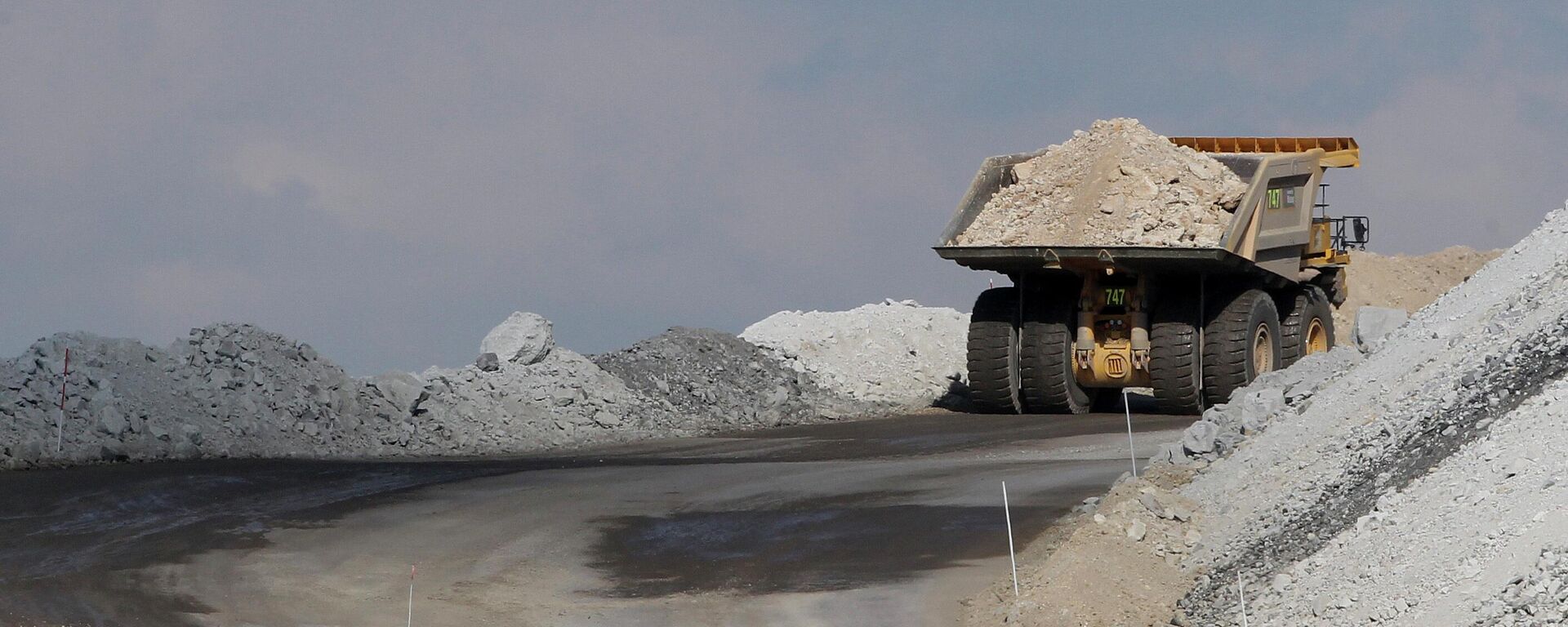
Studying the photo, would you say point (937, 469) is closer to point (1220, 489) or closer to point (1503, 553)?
point (1220, 489)

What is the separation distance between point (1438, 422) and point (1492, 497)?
4.73 ft

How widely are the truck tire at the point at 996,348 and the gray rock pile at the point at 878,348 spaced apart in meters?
3.50

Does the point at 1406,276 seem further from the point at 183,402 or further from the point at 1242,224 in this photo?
the point at 183,402

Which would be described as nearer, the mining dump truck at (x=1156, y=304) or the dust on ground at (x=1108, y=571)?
the dust on ground at (x=1108, y=571)

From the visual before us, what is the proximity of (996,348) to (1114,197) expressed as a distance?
2763 mm

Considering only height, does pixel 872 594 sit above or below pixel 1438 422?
below

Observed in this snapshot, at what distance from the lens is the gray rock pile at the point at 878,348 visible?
26.5m

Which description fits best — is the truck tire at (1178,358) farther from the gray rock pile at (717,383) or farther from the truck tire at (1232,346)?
the gray rock pile at (717,383)

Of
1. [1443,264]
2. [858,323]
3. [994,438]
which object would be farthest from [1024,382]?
[1443,264]

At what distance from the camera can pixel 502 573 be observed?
1227 centimetres

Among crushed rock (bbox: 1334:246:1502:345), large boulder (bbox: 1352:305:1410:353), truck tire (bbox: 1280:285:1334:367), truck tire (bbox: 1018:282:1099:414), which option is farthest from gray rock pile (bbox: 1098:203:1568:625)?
crushed rock (bbox: 1334:246:1502:345)

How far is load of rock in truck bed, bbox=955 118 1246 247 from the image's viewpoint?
20078mm

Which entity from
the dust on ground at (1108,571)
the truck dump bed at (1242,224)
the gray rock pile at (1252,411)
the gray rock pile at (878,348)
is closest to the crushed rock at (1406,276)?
the gray rock pile at (878,348)

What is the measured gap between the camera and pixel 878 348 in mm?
28406
